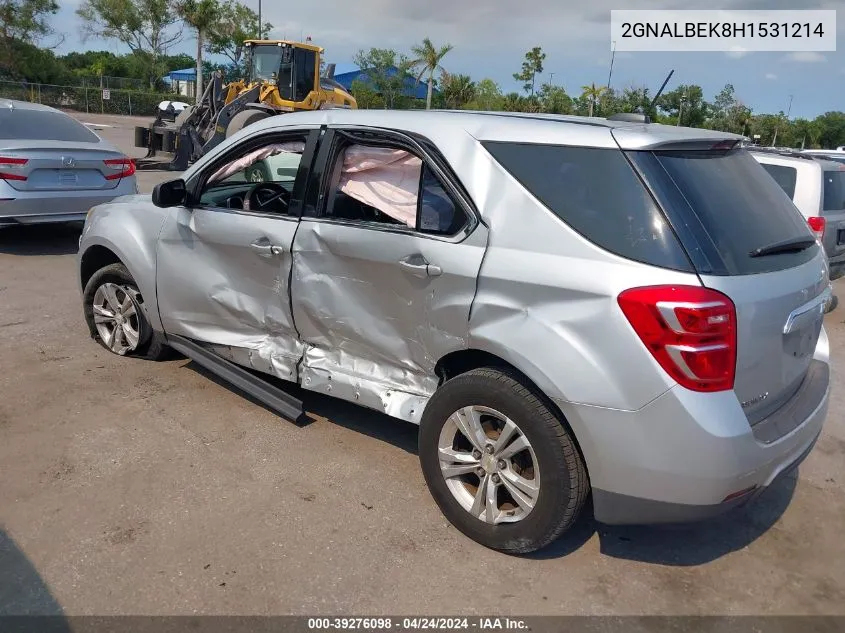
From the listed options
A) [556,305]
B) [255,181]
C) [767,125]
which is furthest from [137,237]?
[767,125]

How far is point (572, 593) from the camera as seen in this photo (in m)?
2.98

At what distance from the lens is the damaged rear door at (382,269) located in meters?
3.29

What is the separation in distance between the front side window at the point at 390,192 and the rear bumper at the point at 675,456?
3.60 ft

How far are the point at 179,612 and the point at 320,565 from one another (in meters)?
0.58

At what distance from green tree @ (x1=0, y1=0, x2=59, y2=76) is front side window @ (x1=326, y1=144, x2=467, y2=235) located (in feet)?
189

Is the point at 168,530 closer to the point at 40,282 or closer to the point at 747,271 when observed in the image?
the point at 747,271

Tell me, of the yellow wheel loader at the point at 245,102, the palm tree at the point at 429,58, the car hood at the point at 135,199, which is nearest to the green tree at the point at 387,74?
the palm tree at the point at 429,58

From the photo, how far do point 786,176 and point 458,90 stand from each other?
1789 inches

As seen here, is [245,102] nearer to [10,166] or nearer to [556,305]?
[10,166]

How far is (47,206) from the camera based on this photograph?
8.05 metres

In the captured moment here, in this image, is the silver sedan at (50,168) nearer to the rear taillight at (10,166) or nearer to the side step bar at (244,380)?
the rear taillight at (10,166)

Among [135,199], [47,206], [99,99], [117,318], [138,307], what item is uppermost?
[99,99]

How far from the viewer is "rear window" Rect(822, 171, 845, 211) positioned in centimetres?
781

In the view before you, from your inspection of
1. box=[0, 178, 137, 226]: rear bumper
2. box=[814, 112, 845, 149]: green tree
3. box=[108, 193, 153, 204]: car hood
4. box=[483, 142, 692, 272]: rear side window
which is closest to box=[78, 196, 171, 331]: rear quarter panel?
box=[108, 193, 153, 204]: car hood
